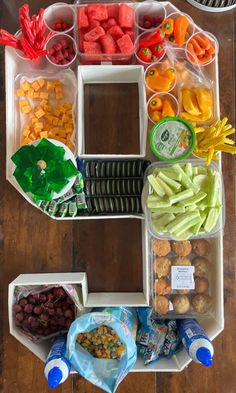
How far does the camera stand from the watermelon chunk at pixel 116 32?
1.27 m

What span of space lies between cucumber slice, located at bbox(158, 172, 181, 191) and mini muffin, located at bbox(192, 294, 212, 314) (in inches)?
14.3

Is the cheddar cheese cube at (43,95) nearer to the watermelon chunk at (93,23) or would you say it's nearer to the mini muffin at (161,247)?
the watermelon chunk at (93,23)

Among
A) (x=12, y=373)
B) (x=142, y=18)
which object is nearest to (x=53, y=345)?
(x=12, y=373)

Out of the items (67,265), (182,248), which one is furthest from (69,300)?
(182,248)

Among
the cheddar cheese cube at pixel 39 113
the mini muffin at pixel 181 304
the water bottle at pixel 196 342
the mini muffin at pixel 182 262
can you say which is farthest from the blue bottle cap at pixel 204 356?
the cheddar cheese cube at pixel 39 113

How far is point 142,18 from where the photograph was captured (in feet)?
4.43

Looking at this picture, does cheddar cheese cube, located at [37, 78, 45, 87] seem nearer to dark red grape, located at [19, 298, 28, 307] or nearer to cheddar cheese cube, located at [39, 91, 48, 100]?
cheddar cheese cube, located at [39, 91, 48, 100]

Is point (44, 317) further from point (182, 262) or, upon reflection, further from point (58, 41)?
point (58, 41)

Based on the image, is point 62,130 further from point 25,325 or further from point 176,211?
point 25,325

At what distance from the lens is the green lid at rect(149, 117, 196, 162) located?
118cm

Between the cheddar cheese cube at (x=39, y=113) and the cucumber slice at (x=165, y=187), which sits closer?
the cucumber slice at (x=165, y=187)

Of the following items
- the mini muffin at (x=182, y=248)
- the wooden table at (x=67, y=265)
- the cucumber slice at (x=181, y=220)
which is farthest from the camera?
the wooden table at (x=67, y=265)

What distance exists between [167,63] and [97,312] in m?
0.79

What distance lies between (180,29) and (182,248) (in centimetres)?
68
